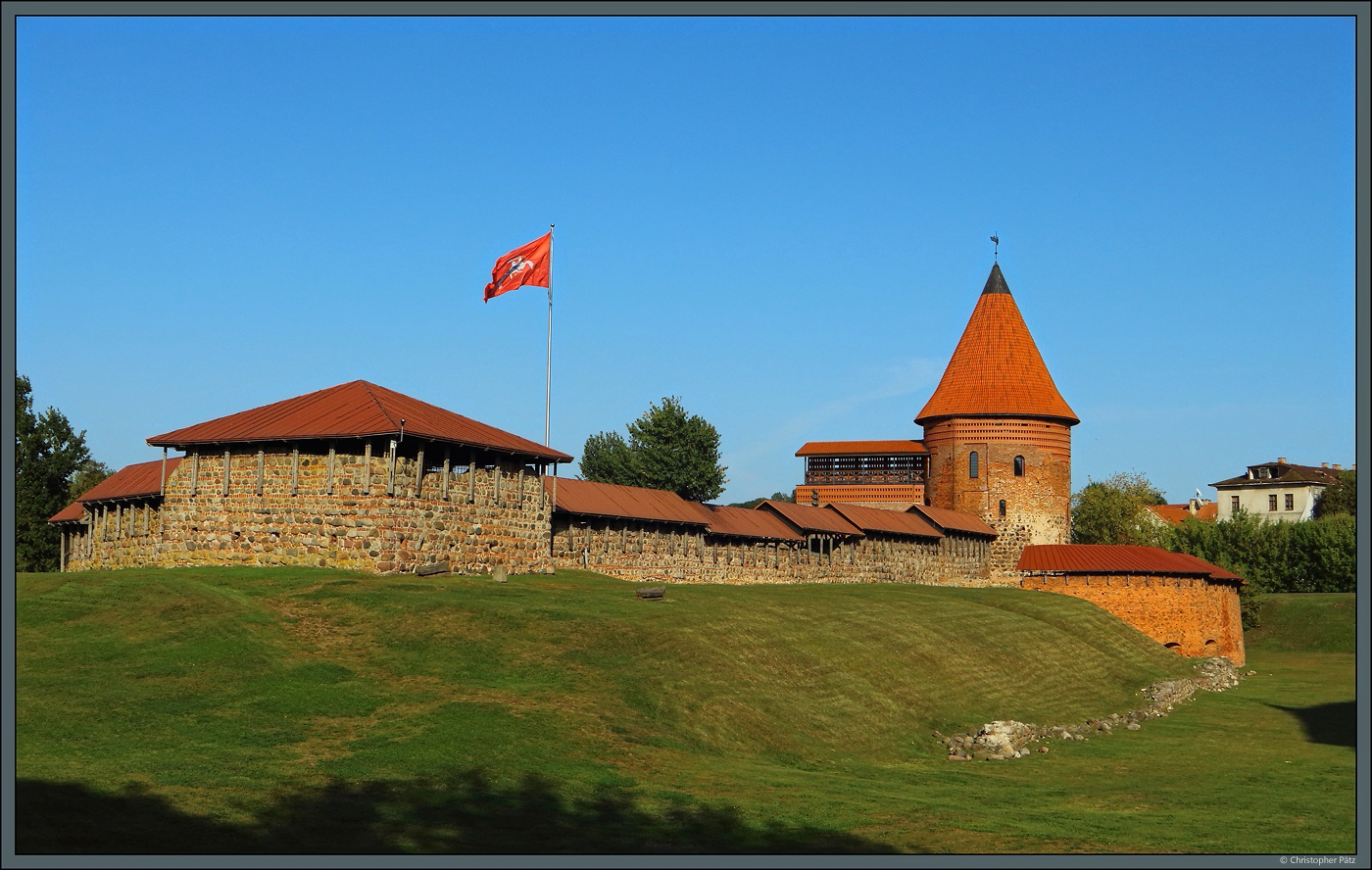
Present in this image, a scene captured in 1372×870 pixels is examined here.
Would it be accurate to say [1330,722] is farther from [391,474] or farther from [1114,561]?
[391,474]

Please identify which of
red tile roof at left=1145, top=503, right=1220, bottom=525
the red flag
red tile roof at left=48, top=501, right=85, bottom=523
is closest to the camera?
the red flag

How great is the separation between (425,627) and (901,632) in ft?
52.6

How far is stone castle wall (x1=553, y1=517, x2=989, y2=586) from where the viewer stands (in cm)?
4200

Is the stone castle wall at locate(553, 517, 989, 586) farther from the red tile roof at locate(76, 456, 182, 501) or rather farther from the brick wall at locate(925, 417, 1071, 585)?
the red tile roof at locate(76, 456, 182, 501)

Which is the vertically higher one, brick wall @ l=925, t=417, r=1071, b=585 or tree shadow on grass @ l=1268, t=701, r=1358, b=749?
brick wall @ l=925, t=417, r=1071, b=585

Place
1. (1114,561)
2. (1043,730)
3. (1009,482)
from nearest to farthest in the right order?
(1043,730)
(1114,561)
(1009,482)

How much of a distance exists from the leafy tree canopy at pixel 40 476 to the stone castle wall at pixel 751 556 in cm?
2703

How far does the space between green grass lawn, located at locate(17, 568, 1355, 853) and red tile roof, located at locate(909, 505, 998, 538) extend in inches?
989

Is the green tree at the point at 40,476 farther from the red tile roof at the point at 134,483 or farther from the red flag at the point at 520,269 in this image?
the red flag at the point at 520,269

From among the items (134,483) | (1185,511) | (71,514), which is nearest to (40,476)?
(71,514)

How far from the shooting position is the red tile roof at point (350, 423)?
32.2 meters

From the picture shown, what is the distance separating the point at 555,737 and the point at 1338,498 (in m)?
93.7

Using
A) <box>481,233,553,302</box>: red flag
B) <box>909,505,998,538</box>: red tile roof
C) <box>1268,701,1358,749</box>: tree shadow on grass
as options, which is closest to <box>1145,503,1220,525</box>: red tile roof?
<box>909,505,998,538</box>: red tile roof

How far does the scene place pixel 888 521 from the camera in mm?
57844
